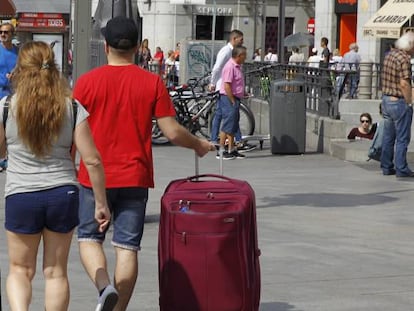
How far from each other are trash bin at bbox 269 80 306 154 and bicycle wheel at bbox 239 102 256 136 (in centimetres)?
144

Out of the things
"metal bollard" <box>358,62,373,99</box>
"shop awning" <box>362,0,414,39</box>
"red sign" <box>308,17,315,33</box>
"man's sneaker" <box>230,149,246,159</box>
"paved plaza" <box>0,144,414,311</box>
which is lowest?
"paved plaza" <box>0,144,414,311</box>

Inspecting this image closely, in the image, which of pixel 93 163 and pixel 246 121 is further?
pixel 246 121

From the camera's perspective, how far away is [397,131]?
47.1 ft

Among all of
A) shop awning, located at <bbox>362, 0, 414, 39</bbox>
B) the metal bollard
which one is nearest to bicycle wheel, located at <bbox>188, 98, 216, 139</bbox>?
the metal bollard

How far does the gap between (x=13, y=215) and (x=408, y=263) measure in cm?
406

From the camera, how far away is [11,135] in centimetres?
635

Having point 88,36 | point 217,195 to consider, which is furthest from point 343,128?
point 217,195

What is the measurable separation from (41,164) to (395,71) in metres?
8.35

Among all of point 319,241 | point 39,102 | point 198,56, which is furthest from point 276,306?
point 198,56

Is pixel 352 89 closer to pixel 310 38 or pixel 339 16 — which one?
pixel 339 16

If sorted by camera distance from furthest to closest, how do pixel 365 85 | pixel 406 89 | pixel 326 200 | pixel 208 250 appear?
pixel 365 85, pixel 406 89, pixel 326 200, pixel 208 250

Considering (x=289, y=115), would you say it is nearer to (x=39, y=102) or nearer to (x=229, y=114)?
(x=229, y=114)

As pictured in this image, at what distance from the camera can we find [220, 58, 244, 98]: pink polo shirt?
16.7 meters

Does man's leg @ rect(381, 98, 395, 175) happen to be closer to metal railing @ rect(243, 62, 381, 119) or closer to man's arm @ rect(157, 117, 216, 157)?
metal railing @ rect(243, 62, 381, 119)
